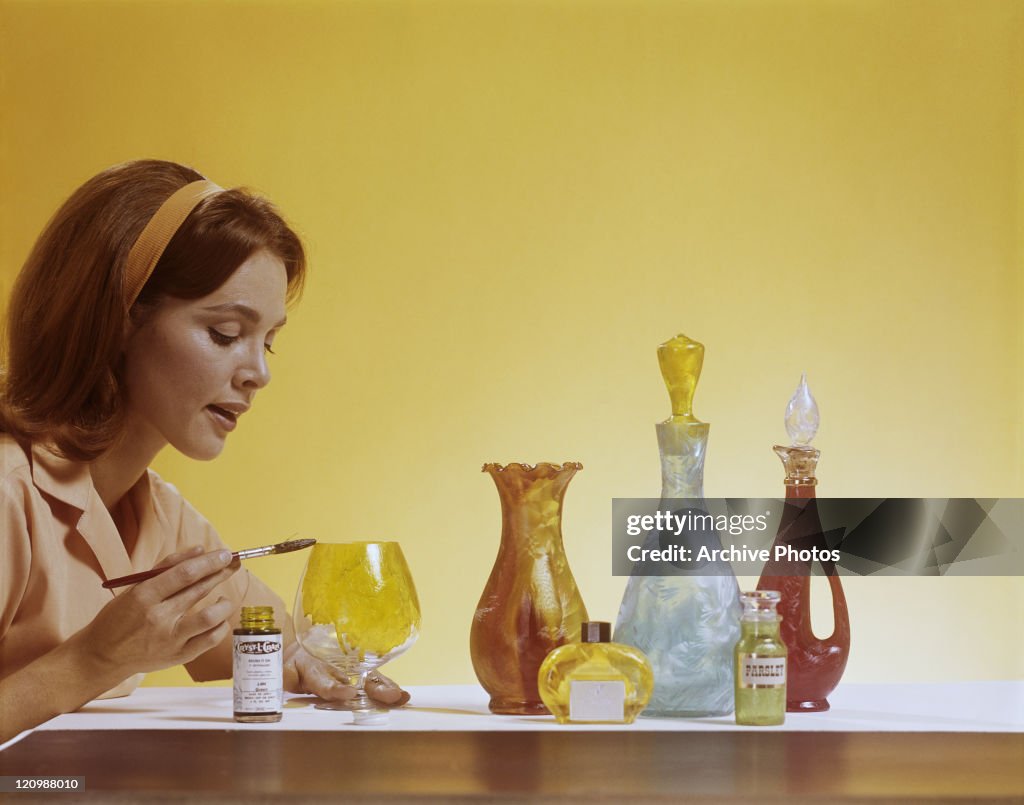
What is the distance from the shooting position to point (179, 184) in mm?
1245

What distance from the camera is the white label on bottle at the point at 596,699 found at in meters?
0.81

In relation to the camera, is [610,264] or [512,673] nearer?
[512,673]

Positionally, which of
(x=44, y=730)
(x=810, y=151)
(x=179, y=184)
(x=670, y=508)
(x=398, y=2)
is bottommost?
(x=44, y=730)

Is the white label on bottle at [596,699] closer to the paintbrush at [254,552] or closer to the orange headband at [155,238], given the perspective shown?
the paintbrush at [254,552]

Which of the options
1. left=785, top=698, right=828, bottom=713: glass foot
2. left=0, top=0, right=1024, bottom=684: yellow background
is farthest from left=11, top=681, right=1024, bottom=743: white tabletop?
left=0, top=0, right=1024, bottom=684: yellow background

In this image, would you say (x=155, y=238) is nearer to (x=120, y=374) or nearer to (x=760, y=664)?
(x=120, y=374)

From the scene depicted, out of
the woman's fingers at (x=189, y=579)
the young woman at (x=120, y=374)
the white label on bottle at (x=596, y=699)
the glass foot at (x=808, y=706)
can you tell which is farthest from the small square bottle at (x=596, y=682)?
the young woman at (x=120, y=374)

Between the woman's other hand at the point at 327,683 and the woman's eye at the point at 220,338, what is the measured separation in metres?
0.35

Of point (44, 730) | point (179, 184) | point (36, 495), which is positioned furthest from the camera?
point (179, 184)

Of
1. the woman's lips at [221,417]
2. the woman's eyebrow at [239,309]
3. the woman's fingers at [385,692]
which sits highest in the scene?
the woman's eyebrow at [239,309]

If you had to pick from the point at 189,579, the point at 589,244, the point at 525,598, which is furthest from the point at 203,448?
the point at 589,244

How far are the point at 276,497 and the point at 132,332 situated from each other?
3.47 ft

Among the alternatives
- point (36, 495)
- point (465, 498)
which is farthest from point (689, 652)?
point (465, 498)

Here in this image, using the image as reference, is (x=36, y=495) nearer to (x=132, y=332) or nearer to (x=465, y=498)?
(x=132, y=332)
